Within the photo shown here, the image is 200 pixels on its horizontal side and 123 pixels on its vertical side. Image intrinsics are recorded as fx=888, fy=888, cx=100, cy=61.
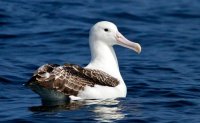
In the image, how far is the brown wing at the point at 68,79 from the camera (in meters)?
14.0

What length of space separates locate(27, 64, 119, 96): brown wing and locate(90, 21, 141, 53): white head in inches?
34.6

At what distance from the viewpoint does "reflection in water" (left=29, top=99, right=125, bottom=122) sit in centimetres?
1372

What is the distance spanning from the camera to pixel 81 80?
14344 millimetres

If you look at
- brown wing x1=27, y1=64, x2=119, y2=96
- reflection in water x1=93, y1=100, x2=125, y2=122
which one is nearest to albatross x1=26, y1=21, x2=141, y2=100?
brown wing x1=27, y1=64, x2=119, y2=96

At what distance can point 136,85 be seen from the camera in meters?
16.4

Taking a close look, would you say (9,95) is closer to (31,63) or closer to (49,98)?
(49,98)

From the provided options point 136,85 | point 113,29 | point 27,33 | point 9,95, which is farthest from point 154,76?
point 27,33

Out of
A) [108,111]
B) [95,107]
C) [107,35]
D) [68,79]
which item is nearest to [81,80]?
[68,79]

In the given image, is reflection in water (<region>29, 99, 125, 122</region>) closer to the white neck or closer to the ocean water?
the ocean water

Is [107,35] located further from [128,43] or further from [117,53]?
[117,53]

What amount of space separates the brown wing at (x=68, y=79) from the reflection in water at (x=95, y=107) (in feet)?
0.69

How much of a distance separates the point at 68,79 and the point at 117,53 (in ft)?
18.5

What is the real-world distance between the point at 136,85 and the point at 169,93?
3.14 ft

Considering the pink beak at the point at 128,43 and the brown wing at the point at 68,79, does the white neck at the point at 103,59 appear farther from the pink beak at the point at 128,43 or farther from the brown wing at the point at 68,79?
the brown wing at the point at 68,79
